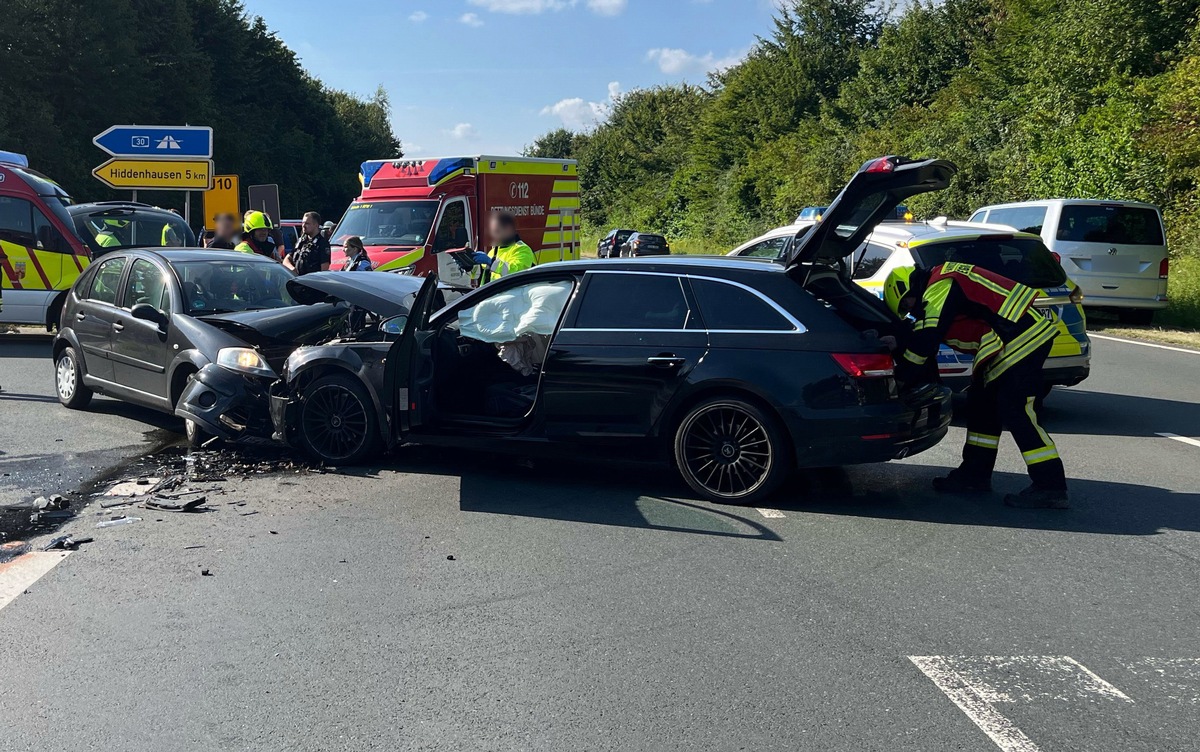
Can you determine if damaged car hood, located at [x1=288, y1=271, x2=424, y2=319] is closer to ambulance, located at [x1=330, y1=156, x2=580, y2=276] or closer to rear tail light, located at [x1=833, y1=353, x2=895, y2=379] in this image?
rear tail light, located at [x1=833, y1=353, x2=895, y2=379]

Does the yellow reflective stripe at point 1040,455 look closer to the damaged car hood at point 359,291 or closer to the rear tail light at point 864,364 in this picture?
the rear tail light at point 864,364

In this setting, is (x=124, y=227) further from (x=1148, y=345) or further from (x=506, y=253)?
(x=1148, y=345)

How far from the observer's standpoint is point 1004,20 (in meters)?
38.3

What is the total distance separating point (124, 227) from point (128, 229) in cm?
7

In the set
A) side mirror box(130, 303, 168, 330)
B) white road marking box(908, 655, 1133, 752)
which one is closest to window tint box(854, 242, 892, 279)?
white road marking box(908, 655, 1133, 752)

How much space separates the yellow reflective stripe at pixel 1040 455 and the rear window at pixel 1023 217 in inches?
452

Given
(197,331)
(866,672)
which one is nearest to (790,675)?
(866,672)

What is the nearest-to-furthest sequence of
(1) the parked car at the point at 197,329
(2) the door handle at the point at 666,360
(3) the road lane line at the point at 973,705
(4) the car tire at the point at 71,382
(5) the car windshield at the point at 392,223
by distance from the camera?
(3) the road lane line at the point at 973,705, (2) the door handle at the point at 666,360, (1) the parked car at the point at 197,329, (4) the car tire at the point at 71,382, (5) the car windshield at the point at 392,223

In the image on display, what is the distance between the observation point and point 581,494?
702 cm

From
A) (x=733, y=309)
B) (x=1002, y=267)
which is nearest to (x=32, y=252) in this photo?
(x=733, y=309)

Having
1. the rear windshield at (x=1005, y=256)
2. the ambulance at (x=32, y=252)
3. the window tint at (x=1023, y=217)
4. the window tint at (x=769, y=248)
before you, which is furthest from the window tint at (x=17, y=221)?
the window tint at (x=1023, y=217)

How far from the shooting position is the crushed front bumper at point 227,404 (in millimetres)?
7797

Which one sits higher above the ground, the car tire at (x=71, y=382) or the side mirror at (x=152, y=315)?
the side mirror at (x=152, y=315)

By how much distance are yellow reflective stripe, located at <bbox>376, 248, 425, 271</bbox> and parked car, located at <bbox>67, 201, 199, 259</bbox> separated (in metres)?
3.22
